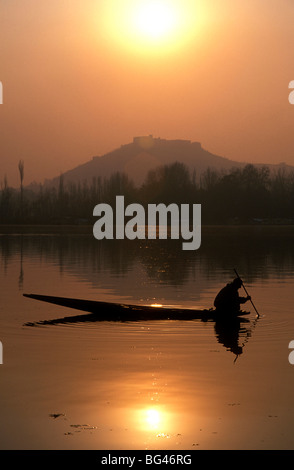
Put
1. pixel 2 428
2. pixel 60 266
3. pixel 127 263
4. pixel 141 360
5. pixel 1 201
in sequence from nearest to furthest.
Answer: pixel 2 428 < pixel 141 360 < pixel 60 266 < pixel 127 263 < pixel 1 201

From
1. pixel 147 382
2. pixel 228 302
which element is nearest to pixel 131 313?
pixel 228 302

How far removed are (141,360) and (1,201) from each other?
169013 mm

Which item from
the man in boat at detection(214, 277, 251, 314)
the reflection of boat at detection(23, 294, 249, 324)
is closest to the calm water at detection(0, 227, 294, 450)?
the reflection of boat at detection(23, 294, 249, 324)

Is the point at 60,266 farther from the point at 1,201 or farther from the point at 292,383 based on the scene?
the point at 1,201

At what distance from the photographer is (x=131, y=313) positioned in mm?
26438

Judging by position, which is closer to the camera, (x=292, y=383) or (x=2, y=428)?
(x=2, y=428)

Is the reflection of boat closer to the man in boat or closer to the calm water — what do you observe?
the man in boat

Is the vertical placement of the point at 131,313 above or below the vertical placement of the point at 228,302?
below

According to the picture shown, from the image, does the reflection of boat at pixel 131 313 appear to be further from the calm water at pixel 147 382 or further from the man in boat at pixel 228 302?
the calm water at pixel 147 382

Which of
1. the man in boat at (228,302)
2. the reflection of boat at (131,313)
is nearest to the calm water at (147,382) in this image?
the reflection of boat at (131,313)

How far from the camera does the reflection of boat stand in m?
26.0

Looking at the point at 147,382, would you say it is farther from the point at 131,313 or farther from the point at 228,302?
the point at 131,313

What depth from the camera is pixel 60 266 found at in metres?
54.4
